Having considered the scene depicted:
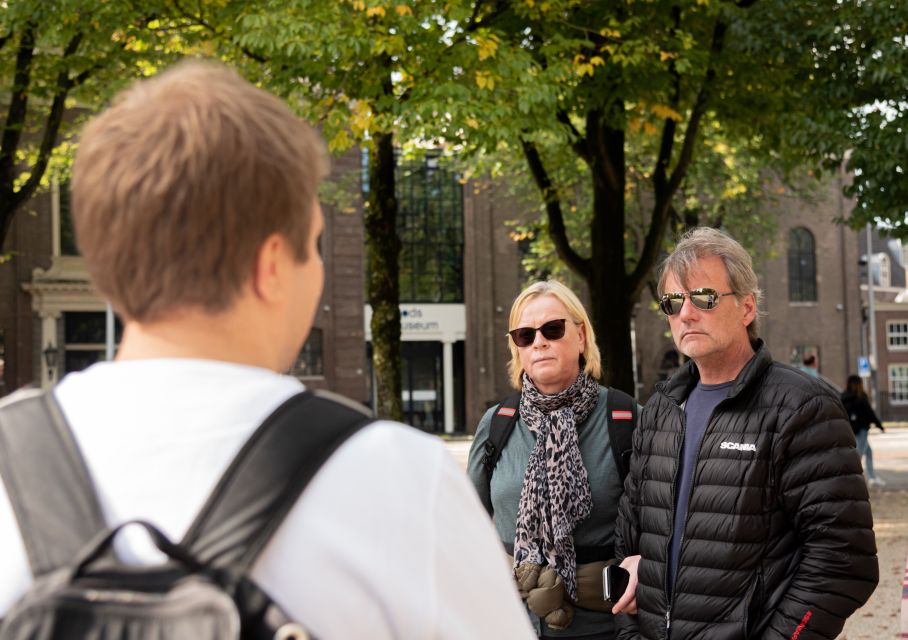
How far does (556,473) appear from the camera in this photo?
3658mm

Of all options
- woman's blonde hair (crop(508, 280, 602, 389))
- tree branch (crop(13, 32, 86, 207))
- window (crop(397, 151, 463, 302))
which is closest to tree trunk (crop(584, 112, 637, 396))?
tree branch (crop(13, 32, 86, 207))

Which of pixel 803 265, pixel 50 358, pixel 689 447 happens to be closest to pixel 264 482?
pixel 689 447

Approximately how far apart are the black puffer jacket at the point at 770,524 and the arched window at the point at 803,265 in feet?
146

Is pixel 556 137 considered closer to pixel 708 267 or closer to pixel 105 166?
pixel 708 267

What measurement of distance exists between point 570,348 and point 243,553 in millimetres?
2993

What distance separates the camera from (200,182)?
117cm

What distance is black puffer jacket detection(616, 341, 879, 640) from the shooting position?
296 centimetres

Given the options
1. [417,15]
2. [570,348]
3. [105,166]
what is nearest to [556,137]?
[417,15]

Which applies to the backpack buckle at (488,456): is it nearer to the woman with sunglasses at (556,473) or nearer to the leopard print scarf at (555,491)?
the woman with sunglasses at (556,473)

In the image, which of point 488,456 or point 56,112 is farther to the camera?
point 56,112

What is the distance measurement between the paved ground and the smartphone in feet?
7.15

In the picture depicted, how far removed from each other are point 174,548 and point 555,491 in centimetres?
269

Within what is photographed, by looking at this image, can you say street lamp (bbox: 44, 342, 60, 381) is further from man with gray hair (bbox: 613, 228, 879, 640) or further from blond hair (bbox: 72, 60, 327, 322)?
blond hair (bbox: 72, 60, 327, 322)

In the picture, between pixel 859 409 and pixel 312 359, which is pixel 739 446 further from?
pixel 312 359
